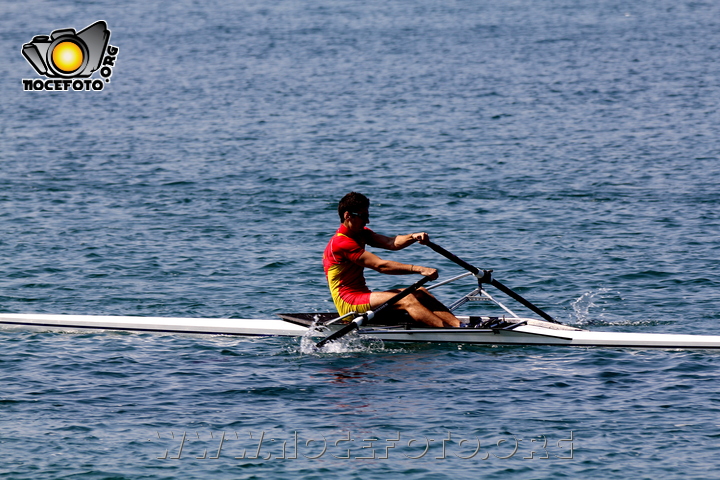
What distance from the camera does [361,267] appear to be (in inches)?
488


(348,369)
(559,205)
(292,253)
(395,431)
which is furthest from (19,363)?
(559,205)

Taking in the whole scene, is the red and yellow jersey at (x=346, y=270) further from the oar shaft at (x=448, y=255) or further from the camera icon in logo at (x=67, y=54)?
the camera icon in logo at (x=67, y=54)

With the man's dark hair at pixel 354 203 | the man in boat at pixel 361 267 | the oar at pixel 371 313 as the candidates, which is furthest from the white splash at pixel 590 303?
the man's dark hair at pixel 354 203

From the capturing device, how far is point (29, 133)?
3077cm

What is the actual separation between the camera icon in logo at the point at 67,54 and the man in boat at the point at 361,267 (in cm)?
2391

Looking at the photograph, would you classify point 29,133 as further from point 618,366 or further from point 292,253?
point 618,366

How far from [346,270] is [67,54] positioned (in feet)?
80.6

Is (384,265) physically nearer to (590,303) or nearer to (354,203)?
(354,203)

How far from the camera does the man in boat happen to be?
12.0m

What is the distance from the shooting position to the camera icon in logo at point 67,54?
112 ft

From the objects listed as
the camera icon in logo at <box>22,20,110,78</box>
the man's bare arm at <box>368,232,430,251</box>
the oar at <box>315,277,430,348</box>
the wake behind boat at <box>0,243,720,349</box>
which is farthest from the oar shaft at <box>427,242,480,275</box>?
the camera icon in logo at <box>22,20,110,78</box>

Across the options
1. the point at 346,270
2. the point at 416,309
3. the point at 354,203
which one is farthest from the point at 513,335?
the point at 354,203

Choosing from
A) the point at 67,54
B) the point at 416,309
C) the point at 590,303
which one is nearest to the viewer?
the point at 416,309

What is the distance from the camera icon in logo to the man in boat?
2391 centimetres
